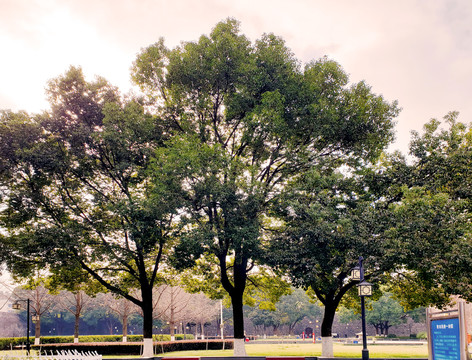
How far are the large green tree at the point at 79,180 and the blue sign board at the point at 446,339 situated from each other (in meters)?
13.6

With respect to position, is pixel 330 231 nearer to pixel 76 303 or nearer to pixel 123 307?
pixel 123 307

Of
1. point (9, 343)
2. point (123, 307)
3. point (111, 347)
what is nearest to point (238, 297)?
point (111, 347)

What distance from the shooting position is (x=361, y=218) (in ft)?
69.7

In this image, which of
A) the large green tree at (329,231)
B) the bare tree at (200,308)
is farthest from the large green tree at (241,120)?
the bare tree at (200,308)

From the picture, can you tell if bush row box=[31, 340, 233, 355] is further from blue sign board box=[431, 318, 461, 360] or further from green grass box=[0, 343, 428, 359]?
blue sign board box=[431, 318, 461, 360]

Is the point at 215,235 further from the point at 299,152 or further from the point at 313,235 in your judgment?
the point at 299,152

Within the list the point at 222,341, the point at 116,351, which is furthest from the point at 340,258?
the point at 222,341

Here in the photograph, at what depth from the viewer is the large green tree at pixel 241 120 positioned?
21562 mm

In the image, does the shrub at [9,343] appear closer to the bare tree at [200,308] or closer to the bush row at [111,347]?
the bush row at [111,347]

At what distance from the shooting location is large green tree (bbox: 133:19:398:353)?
849 inches

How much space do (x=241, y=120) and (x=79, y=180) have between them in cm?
1101

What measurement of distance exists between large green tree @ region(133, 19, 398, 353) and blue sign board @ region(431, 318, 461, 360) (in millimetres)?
10260

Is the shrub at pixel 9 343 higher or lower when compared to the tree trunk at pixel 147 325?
lower

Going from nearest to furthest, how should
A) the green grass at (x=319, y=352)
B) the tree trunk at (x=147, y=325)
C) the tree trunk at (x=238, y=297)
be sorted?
1. the tree trunk at (x=238, y=297)
2. the tree trunk at (x=147, y=325)
3. the green grass at (x=319, y=352)
